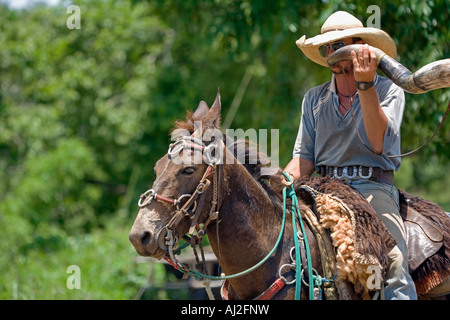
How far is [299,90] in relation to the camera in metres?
10.9

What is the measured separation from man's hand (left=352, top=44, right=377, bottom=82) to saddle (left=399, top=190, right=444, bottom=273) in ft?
3.54

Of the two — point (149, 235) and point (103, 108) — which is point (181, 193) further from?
point (103, 108)

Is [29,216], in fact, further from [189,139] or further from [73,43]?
[189,139]

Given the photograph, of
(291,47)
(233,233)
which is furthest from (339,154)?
(291,47)

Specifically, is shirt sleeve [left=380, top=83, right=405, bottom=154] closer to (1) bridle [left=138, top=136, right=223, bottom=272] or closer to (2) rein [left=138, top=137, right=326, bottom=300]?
(2) rein [left=138, top=137, right=326, bottom=300]

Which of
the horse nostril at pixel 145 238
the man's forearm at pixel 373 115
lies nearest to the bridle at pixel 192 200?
the horse nostril at pixel 145 238

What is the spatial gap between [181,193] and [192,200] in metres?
0.08

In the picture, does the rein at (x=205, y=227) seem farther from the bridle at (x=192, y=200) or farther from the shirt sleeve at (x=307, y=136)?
the shirt sleeve at (x=307, y=136)

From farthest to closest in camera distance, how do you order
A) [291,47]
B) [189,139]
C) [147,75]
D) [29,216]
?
[147,75] < [29,216] < [291,47] < [189,139]

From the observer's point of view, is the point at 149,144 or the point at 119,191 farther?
the point at 119,191

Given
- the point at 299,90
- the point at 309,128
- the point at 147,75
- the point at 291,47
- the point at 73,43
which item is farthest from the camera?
the point at 73,43

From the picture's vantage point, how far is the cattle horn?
331cm

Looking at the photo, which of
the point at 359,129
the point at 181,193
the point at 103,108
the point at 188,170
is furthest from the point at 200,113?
the point at 103,108
